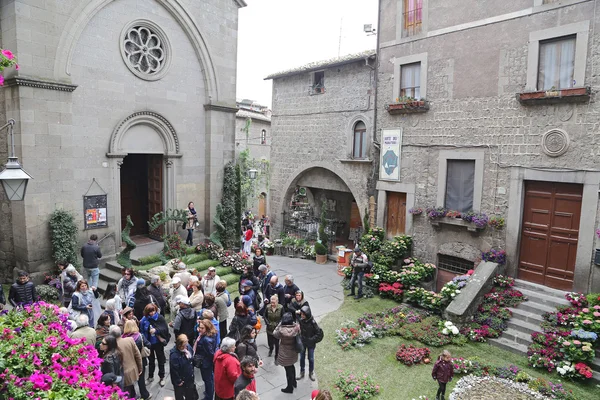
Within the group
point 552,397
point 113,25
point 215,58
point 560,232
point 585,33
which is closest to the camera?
Answer: point 552,397

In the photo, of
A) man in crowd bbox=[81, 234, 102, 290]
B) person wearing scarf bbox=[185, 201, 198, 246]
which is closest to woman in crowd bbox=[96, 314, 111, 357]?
man in crowd bbox=[81, 234, 102, 290]

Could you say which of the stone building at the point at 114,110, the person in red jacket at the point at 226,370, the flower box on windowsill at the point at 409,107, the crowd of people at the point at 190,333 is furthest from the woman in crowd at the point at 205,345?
the flower box on windowsill at the point at 409,107

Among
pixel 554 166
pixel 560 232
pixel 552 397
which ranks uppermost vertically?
pixel 554 166

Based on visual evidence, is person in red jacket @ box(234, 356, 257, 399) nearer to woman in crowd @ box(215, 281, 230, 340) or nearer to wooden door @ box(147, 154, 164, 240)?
woman in crowd @ box(215, 281, 230, 340)

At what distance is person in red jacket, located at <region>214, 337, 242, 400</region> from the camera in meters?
5.80

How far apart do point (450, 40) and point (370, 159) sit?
6207 mm

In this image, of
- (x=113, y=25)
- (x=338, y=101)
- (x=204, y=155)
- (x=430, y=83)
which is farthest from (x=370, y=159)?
(x=113, y=25)

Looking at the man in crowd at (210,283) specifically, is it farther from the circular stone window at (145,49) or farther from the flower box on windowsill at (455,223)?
the flower box on windowsill at (455,223)

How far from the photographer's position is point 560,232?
36.0ft

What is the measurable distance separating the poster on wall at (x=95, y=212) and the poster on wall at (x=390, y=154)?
10.00 metres

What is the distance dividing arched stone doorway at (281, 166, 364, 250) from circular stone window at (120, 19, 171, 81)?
32.0 feet

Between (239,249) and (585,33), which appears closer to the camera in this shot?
(585,33)

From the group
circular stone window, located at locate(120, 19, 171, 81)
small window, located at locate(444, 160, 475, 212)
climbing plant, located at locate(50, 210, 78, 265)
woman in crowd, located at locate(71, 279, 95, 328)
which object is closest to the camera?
woman in crowd, located at locate(71, 279, 95, 328)

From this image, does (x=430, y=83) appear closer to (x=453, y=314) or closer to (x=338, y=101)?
(x=338, y=101)
